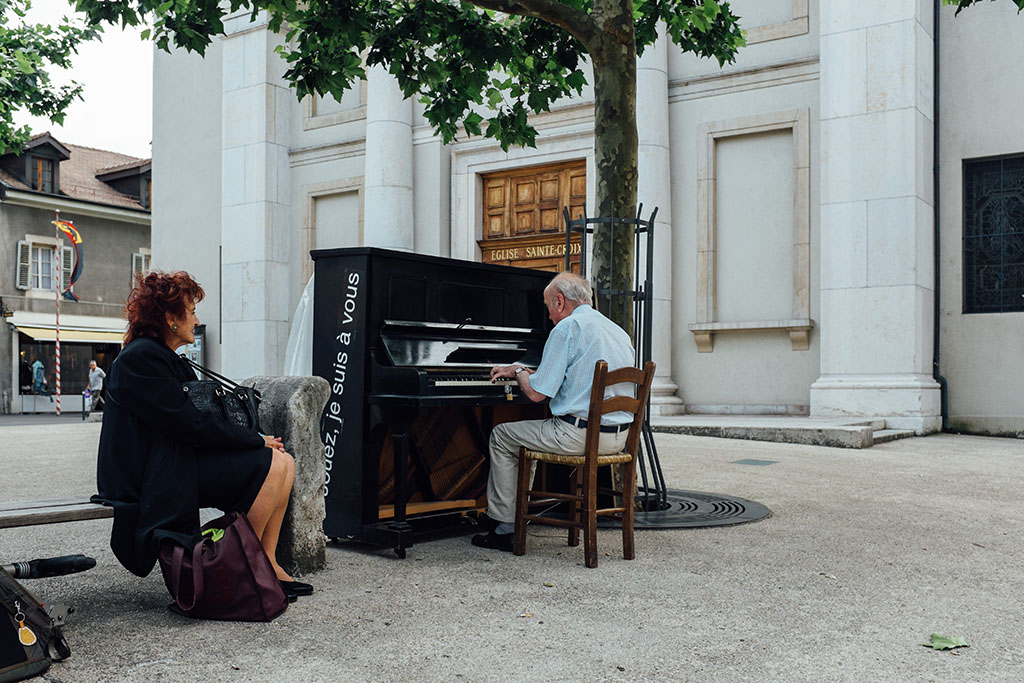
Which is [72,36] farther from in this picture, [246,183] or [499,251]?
[499,251]

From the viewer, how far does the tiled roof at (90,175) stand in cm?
3781

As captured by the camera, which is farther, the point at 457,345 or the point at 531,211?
the point at 531,211

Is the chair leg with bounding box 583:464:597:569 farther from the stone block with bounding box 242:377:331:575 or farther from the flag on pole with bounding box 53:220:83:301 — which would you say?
the flag on pole with bounding box 53:220:83:301

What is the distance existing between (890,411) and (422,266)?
8906mm

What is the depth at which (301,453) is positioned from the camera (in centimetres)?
463

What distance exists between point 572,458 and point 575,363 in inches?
21.1

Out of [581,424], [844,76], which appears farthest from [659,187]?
[581,424]

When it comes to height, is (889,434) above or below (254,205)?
below

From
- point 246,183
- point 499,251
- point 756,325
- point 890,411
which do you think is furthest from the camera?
point 246,183

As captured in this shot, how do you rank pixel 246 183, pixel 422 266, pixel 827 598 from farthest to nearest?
pixel 246 183
pixel 422 266
pixel 827 598

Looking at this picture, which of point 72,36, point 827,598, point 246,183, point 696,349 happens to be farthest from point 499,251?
point 827,598

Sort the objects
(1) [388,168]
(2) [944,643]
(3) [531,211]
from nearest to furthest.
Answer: (2) [944,643] < (3) [531,211] < (1) [388,168]

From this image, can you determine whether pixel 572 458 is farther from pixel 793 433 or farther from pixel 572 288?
pixel 793 433

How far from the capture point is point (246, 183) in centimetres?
2080
